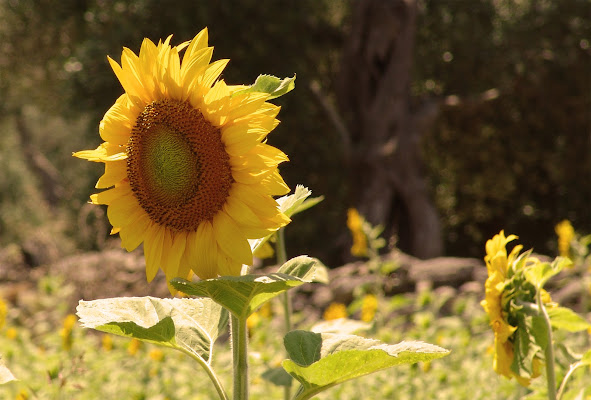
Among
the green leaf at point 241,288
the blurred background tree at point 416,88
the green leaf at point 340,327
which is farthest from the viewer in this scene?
the blurred background tree at point 416,88

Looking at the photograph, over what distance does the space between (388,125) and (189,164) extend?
35.1 ft

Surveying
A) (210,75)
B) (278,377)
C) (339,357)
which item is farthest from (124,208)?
(278,377)

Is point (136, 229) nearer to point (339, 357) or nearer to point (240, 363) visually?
point (240, 363)

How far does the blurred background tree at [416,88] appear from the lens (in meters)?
11.4

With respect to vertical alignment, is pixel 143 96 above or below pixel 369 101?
above

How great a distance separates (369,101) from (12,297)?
6.00 metres

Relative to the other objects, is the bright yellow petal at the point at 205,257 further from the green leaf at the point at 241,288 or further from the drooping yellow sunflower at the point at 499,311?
the drooping yellow sunflower at the point at 499,311

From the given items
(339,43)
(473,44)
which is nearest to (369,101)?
(339,43)

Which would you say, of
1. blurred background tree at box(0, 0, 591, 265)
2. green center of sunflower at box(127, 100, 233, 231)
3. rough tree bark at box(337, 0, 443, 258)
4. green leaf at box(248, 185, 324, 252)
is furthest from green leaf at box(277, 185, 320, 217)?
rough tree bark at box(337, 0, 443, 258)

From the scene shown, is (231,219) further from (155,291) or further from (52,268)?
(52,268)

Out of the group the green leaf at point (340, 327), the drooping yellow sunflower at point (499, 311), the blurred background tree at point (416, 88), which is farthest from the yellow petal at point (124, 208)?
the blurred background tree at point (416, 88)

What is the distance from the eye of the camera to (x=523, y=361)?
1.55 metres

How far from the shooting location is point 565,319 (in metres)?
1.63

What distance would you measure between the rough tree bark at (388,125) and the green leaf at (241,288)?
10.5 meters
